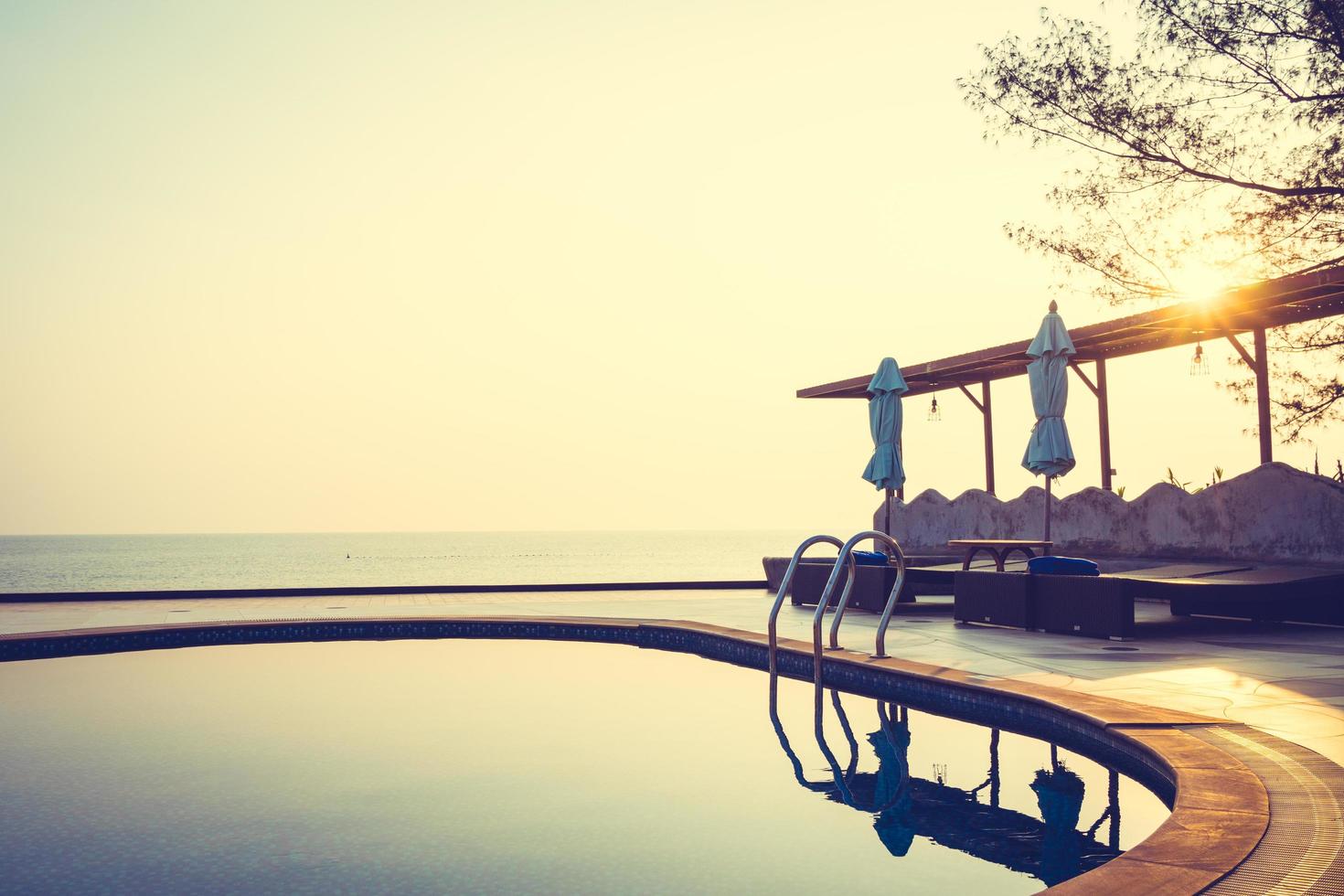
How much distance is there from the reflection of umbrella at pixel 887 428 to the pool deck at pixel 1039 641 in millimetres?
1667

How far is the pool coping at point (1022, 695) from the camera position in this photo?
9.70 feet

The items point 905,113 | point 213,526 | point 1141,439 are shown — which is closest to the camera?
point 905,113

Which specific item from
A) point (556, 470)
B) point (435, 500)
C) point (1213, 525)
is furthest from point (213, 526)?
point (1213, 525)

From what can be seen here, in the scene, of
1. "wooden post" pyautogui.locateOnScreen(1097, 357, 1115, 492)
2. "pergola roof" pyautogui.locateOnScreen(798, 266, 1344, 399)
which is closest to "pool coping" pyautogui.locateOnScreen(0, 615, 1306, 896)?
"pergola roof" pyautogui.locateOnScreen(798, 266, 1344, 399)

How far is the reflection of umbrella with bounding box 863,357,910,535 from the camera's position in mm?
13266

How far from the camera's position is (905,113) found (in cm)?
1308

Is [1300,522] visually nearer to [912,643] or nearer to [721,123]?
[912,643]

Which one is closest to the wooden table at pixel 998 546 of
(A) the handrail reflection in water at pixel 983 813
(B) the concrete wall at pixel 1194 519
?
(B) the concrete wall at pixel 1194 519

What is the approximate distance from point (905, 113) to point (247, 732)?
10.4 meters

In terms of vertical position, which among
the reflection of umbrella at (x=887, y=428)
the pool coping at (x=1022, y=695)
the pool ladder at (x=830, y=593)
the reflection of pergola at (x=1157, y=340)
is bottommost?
the pool coping at (x=1022, y=695)

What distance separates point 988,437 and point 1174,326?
17.5ft

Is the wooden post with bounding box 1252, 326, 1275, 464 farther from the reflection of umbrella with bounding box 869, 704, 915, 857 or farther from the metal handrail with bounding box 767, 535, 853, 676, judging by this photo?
the reflection of umbrella with bounding box 869, 704, 915, 857

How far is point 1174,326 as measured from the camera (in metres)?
12.1

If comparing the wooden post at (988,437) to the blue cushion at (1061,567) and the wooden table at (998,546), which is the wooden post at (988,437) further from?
the blue cushion at (1061,567)
